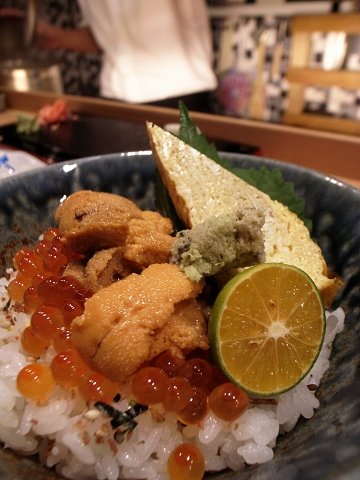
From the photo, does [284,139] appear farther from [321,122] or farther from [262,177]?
[321,122]

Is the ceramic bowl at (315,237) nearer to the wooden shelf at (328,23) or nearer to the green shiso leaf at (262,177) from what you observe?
the green shiso leaf at (262,177)

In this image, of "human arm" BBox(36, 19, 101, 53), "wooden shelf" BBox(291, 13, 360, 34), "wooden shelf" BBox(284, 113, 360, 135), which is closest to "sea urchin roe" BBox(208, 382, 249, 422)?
"wooden shelf" BBox(284, 113, 360, 135)

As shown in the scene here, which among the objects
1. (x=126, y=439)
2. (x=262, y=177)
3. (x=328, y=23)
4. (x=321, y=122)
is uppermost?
(x=328, y=23)

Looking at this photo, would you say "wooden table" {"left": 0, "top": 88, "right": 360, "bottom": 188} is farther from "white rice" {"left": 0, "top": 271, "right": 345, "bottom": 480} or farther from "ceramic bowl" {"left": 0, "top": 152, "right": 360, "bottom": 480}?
"white rice" {"left": 0, "top": 271, "right": 345, "bottom": 480}

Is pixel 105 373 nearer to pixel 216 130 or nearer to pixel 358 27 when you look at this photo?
pixel 216 130

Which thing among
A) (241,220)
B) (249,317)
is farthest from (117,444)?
(241,220)

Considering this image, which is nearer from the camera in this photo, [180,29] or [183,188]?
[183,188]

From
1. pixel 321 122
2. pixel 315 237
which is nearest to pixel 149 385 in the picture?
pixel 315 237
